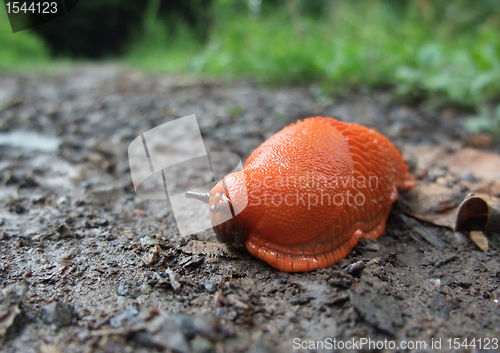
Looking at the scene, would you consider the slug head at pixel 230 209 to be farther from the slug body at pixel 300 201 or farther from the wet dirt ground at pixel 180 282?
the wet dirt ground at pixel 180 282

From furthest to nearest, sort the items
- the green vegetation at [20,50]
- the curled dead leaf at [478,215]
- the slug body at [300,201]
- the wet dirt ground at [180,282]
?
the green vegetation at [20,50] → the curled dead leaf at [478,215] → the slug body at [300,201] → the wet dirt ground at [180,282]

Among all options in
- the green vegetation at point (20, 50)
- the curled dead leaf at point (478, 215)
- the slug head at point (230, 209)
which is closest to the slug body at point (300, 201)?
the slug head at point (230, 209)

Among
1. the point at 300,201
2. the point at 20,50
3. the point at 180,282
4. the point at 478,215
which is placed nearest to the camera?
the point at 180,282

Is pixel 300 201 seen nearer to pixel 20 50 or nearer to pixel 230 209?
pixel 230 209

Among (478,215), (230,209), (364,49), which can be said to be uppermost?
(364,49)

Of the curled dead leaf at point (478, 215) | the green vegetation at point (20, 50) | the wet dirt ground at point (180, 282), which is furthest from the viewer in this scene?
the green vegetation at point (20, 50)

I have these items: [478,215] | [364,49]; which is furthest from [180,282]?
[364,49]
